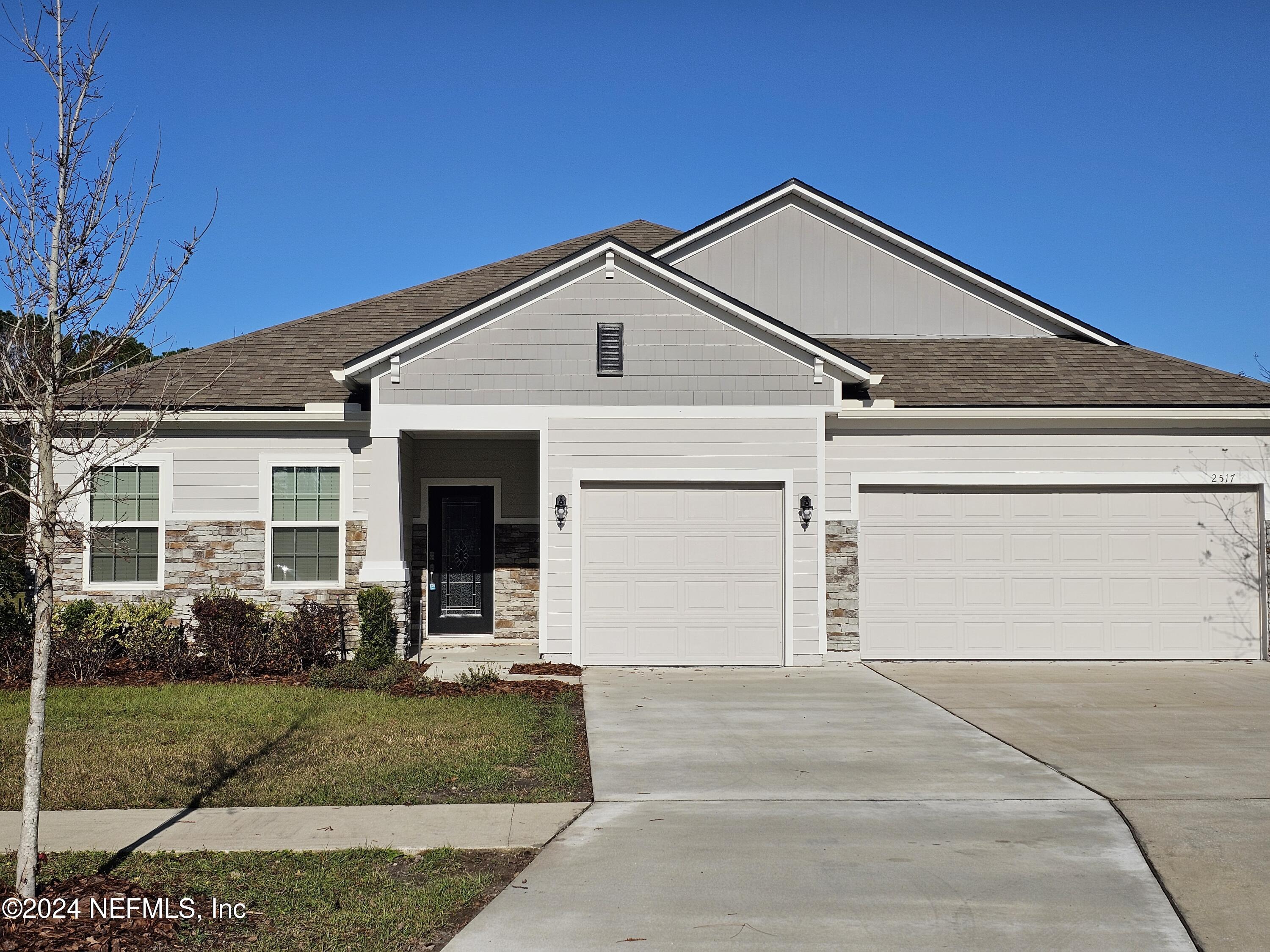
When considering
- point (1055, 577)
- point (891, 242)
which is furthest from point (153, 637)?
point (891, 242)

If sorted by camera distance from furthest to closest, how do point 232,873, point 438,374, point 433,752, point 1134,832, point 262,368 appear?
point 262,368 < point 438,374 < point 433,752 < point 1134,832 < point 232,873

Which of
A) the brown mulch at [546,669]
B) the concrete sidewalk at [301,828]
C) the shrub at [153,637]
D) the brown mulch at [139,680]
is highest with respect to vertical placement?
the shrub at [153,637]

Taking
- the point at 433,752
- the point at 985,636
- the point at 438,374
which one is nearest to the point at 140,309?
the point at 433,752

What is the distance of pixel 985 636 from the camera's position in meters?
13.8

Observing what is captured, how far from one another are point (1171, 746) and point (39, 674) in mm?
8345

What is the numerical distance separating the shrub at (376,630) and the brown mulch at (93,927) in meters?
→ 7.51

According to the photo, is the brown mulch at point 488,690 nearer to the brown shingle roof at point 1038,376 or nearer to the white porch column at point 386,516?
the white porch column at point 386,516

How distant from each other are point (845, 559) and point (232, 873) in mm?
9494

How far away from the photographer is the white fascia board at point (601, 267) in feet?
43.2

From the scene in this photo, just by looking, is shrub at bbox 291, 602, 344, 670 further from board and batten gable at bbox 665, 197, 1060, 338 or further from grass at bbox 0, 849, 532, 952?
board and batten gable at bbox 665, 197, 1060, 338

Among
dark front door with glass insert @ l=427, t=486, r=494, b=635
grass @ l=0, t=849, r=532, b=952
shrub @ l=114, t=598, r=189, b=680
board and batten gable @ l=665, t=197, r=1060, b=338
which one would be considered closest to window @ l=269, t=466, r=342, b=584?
shrub @ l=114, t=598, r=189, b=680

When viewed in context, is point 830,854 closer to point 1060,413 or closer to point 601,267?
point 601,267

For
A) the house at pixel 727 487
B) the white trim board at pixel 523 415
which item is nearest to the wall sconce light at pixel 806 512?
the house at pixel 727 487

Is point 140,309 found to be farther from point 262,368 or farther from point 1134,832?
point 262,368
